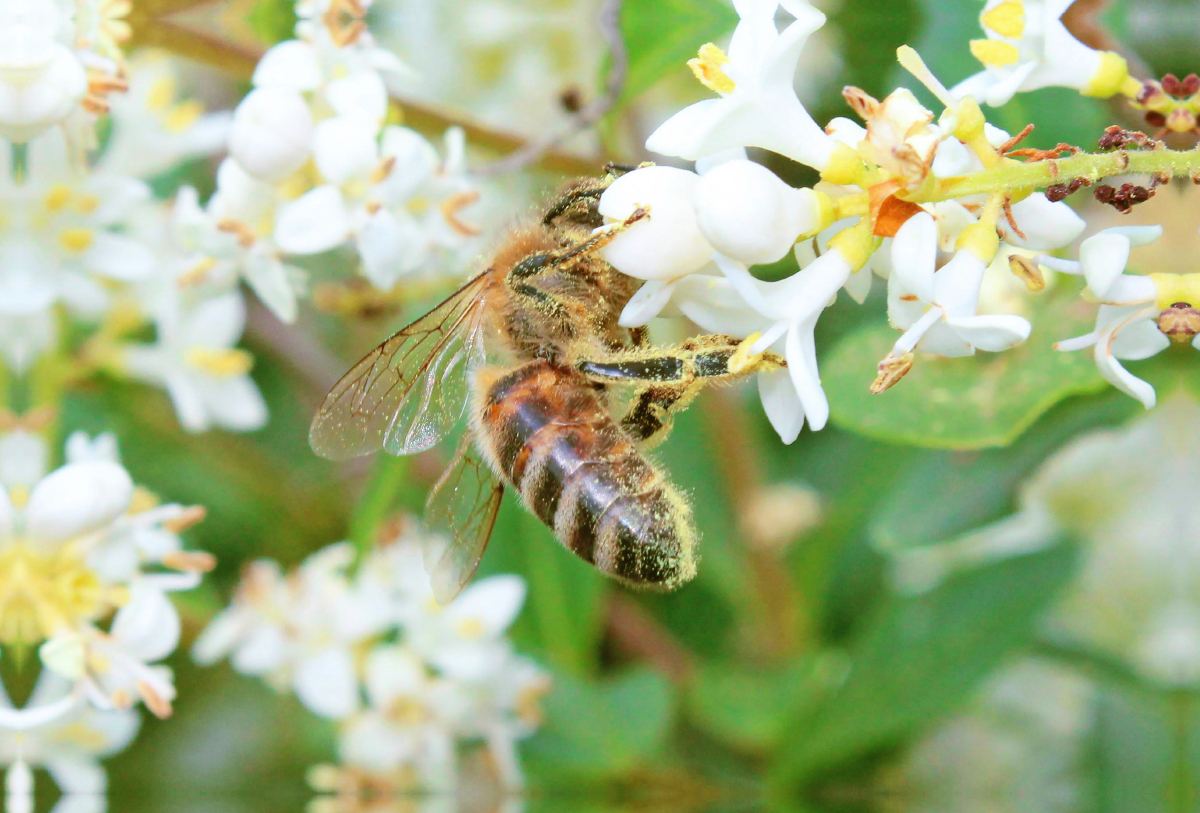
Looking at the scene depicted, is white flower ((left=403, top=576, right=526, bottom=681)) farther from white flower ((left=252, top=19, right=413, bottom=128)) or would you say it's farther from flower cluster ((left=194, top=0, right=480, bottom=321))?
white flower ((left=252, top=19, right=413, bottom=128))

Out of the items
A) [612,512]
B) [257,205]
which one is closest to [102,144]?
[257,205]

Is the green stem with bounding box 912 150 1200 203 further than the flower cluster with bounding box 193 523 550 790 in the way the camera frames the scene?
No

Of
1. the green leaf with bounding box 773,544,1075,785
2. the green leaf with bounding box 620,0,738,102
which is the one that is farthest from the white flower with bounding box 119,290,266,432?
the green leaf with bounding box 773,544,1075,785

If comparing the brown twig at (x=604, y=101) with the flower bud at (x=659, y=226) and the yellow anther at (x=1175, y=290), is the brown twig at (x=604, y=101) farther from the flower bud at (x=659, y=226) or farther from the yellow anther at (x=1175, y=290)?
the yellow anther at (x=1175, y=290)

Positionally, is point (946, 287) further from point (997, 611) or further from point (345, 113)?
point (997, 611)

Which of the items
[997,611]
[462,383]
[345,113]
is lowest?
[997,611]

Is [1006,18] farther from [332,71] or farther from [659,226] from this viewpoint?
[332,71]

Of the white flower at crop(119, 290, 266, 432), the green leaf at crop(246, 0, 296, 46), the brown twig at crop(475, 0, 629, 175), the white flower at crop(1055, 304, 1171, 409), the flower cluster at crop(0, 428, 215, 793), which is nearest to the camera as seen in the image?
the white flower at crop(1055, 304, 1171, 409)
